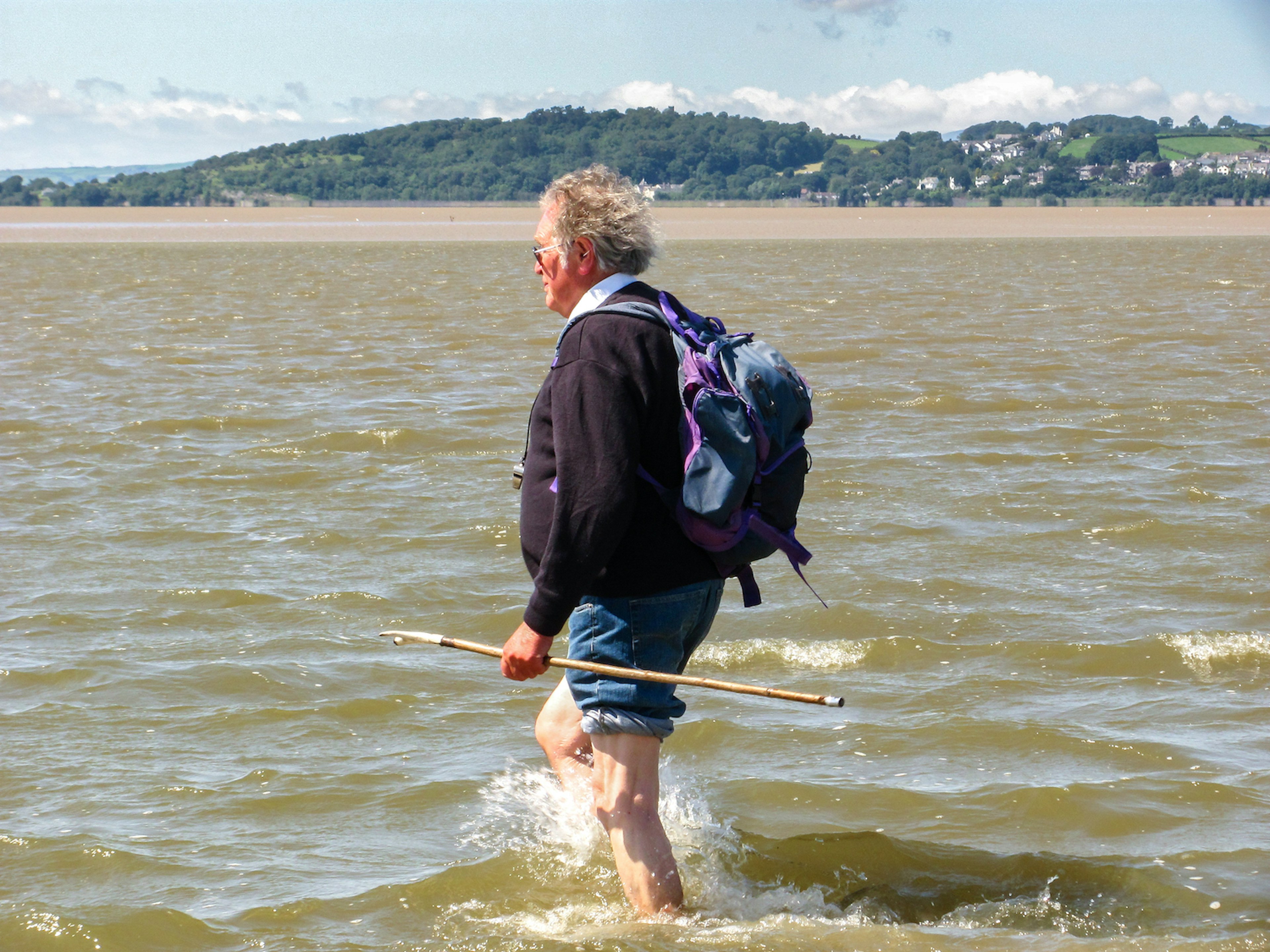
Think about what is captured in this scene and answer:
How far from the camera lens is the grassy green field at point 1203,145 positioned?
148250 mm

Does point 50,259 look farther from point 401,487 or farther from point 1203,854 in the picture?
point 1203,854

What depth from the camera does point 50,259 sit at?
38500 mm

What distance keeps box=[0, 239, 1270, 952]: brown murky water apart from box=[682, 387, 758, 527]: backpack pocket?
1.22 metres

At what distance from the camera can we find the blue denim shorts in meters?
3.45

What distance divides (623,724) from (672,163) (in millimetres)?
164176

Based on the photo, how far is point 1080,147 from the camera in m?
158

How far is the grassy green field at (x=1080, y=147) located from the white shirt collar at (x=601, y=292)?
159769 mm

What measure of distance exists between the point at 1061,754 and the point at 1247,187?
125028 mm

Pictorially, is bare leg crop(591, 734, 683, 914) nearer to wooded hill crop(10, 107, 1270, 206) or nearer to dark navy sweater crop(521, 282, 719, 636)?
dark navy sweater crop(521, 282, 719, 636)

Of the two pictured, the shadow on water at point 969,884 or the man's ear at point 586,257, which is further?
the shadow on water at point 969,884

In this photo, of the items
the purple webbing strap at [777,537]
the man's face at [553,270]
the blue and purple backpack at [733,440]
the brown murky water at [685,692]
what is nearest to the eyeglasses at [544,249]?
the man's face at [553,270]

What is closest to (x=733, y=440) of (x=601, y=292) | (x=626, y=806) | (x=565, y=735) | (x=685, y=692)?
(x=601, y=292)

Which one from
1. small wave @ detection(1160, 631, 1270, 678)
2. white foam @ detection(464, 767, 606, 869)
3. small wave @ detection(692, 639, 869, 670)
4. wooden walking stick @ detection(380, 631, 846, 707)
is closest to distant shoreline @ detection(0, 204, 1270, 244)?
small wave @ detection(692, 639, 869, 670)

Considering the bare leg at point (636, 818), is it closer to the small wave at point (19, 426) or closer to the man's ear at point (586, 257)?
the man's ear at point (586, 257)
